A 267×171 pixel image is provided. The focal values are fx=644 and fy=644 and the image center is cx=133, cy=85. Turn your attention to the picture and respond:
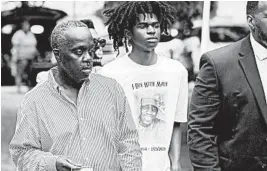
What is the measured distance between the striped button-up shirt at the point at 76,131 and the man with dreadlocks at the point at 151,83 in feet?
3.75

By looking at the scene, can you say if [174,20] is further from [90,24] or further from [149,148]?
[149,148]

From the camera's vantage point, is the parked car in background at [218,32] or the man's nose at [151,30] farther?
the parked car in background at [218,32]

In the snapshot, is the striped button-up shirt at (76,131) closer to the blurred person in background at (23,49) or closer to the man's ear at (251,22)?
the man's ear at (251,22)

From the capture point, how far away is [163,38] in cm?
514

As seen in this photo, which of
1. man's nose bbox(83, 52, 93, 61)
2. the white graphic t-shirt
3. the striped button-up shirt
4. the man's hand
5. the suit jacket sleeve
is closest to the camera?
the man's hand

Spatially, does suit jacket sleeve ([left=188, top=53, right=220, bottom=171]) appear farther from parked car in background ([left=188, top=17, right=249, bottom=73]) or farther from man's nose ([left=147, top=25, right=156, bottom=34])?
parked car in background ([left=188, top=17, right=249, bottom=73])

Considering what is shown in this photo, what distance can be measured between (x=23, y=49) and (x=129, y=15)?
3.44 ft

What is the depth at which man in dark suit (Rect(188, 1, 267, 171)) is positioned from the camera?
3.33m

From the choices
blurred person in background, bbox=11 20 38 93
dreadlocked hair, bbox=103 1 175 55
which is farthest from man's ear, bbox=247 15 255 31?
blurred person in background, bbox=11 20 38 93

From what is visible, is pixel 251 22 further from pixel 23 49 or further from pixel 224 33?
pixel 23 49

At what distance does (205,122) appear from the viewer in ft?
11.0

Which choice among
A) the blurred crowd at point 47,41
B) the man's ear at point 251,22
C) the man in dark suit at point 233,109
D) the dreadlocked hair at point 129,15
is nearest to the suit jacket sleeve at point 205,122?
the man in dark suit at point 233,109

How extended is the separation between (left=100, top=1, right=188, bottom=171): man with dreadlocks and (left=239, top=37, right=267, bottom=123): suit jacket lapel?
1.07 m

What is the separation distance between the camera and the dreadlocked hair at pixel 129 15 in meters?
4.54
